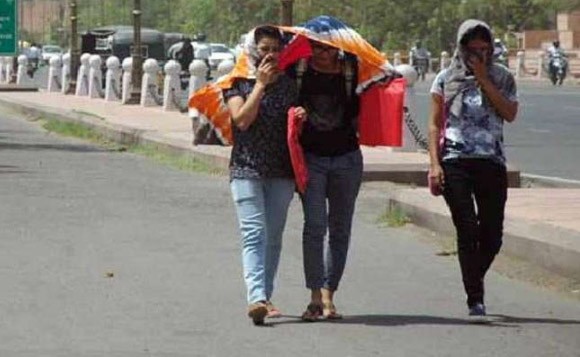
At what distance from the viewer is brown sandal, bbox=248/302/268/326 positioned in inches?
393

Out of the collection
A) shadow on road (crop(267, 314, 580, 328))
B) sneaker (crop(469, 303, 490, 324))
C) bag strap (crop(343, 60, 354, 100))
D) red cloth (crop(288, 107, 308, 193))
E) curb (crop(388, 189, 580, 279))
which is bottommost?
shadow on road (crop(267, 314, 580, 328))

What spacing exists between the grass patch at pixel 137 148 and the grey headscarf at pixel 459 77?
1120 centimetres

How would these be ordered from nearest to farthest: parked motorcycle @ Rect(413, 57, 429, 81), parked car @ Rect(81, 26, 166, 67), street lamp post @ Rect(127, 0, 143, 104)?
street lamp post @ Rect(127, 0, 143, 104), parked car @ Rect(81, 26, 166, 67), parked motorcycle @ Rect(413, 57, 429, 81)

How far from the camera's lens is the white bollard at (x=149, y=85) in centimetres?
3959

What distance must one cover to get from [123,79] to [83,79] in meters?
5.98

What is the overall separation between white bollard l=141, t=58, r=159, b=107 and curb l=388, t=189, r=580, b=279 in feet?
82.0

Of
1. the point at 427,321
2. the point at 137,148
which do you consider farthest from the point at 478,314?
the point at 137,148

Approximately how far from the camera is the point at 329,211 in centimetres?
1035

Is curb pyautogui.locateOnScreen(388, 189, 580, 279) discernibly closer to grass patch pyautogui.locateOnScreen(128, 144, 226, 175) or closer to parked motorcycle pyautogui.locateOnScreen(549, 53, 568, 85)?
grass patch pyautogui.locateOnScreen(128, 144, 226, 175)

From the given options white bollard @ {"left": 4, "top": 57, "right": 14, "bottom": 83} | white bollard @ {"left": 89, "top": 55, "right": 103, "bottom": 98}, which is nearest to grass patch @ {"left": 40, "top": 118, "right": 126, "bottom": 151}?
white bollard @ {"left": 89, "top": 55, "right": 103, "bottom": 98}

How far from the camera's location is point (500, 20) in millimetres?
90188

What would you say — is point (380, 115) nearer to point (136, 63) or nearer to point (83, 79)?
point (136, 63)

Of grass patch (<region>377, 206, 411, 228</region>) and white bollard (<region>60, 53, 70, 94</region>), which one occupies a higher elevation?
white bollard (<region>60, 53, 70, 94</region>)

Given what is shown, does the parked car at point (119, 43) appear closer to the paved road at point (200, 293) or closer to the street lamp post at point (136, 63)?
the street lamp post at point (136, 63)
